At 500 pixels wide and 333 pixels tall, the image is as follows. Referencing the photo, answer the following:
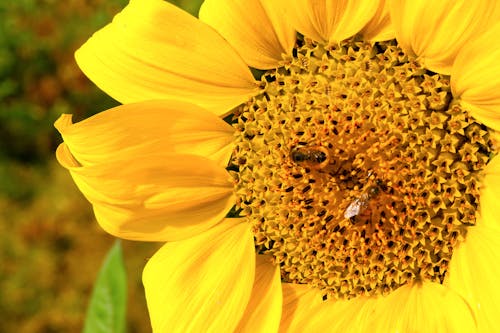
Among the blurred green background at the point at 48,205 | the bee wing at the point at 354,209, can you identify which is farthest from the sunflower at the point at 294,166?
the blurred green background at the point at 48,205

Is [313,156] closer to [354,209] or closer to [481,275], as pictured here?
[354,209]

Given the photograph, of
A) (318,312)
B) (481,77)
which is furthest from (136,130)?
(481,77)

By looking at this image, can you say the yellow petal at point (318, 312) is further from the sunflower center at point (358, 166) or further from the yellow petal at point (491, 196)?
the yellow petal at point (491, 196)

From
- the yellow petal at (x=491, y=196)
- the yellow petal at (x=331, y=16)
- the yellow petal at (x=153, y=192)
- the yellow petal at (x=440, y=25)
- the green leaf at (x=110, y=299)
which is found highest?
the yellow petal at (x=440, y=25)

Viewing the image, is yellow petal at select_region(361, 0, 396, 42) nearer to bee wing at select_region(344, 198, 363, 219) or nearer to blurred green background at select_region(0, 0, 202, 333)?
bee wing at select_region(344, 198, 363, 219)

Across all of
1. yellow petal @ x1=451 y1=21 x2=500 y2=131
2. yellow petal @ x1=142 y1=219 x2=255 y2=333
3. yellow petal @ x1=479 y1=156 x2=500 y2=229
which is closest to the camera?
yellow petal @ x1=451 y1=21 x2=500 y2=131

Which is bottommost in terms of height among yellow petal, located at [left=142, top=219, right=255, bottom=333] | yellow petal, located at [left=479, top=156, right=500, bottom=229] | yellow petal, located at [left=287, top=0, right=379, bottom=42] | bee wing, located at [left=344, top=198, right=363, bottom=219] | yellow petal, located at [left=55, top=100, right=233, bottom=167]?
yellow petal, located at [left=142, top=219, right=255, bottom=333]

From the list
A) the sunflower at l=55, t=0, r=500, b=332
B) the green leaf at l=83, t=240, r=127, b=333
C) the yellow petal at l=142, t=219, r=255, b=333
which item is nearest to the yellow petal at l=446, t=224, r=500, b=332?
the sunflower at l=55, t=0, r=500, b=332
